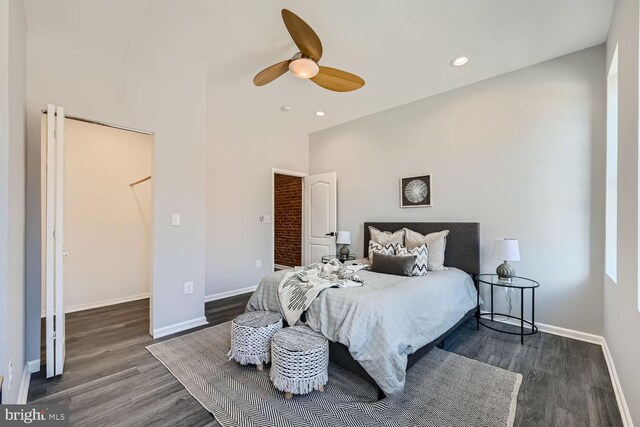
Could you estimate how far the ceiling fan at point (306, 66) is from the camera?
6.52ft

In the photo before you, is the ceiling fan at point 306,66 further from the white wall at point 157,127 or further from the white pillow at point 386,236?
the white pillow at point 386,236

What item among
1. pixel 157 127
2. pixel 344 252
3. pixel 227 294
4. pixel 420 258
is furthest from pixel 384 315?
pixel 227 294

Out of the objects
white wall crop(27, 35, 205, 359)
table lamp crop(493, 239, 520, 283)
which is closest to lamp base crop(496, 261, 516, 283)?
table lamp crop(493, 239, 520, 283)

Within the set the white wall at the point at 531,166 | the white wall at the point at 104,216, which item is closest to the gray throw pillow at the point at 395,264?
the white wall at the point at 531,166

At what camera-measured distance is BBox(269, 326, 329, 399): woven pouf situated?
6.08 feet

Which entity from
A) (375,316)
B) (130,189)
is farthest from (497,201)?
(130,189)

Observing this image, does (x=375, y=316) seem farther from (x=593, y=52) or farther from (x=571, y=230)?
(x=593, y=52)

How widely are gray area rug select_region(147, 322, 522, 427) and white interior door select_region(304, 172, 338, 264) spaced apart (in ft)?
8.99

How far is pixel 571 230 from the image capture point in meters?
2.84

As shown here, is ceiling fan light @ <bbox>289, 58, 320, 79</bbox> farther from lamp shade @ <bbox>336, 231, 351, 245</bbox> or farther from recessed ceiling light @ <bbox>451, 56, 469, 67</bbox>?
lamp shade @ <bbox>336, 231, 351, 245</bbox>

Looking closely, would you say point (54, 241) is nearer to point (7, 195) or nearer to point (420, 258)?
point (7, 195)

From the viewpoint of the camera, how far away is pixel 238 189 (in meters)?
4.58

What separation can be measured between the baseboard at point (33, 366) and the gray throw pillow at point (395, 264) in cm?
305

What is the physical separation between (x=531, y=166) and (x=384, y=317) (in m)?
2.53
